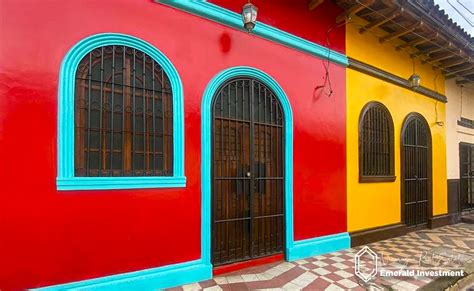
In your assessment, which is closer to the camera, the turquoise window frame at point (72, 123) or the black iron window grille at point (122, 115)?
the turquoise window frame at point (72, 123)

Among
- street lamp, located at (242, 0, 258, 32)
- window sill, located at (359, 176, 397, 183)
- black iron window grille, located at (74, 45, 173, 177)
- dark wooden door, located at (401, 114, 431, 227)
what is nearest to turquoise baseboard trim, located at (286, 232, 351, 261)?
window sill, located at (359, 176, 397, 183)

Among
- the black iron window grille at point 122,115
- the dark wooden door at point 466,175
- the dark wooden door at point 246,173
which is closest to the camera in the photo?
the black iron window grille at point 122,115

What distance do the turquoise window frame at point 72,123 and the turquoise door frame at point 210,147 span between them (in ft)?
1.10

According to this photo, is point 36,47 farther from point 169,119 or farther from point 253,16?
point 253,16

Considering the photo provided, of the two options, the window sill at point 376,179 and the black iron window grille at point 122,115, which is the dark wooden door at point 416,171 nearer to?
the window sill at point 376,179

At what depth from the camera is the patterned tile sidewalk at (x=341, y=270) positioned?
11.4 ft

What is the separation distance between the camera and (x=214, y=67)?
12.6ft

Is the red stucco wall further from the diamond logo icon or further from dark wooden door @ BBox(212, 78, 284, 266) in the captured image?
the diamond logo icon

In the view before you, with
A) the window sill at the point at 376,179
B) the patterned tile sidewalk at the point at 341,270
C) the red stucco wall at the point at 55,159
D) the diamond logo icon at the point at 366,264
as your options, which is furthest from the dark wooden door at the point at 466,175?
the red stucco wall at the point at 55,159

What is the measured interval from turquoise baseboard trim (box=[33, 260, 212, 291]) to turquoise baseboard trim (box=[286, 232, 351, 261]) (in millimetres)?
1537

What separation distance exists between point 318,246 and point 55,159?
13.7 ft

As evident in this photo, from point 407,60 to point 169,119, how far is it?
6.34m

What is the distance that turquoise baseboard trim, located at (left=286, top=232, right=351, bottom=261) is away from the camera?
4.39 m

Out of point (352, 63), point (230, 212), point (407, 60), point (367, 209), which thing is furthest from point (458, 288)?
point (407, 60)
